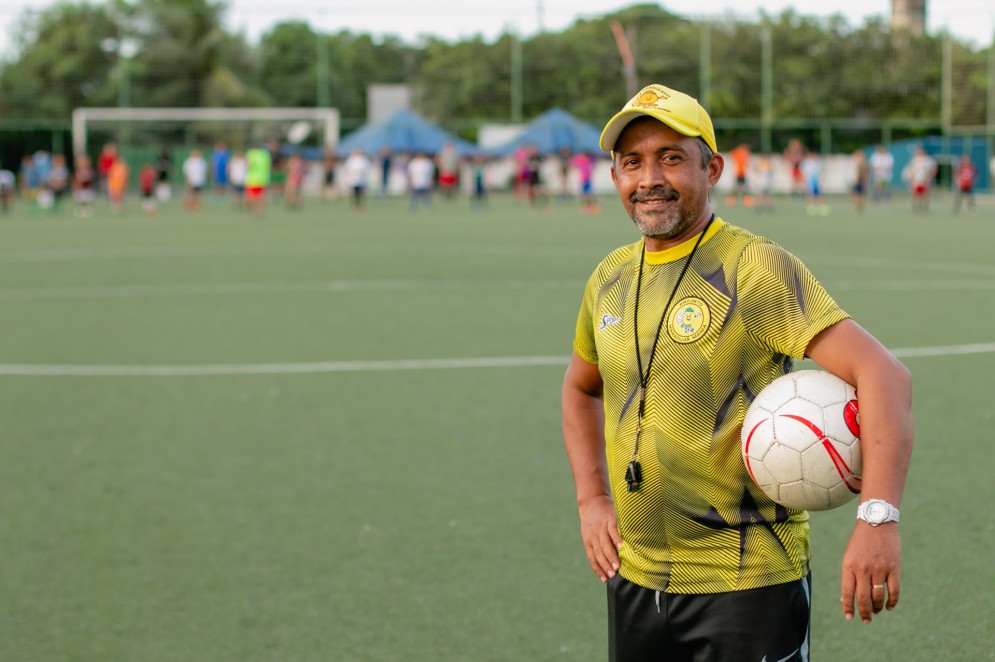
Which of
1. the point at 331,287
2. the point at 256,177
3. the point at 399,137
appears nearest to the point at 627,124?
the point at 331,287

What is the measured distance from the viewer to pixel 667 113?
2820 millimetres

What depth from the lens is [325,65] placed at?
49.4 metres

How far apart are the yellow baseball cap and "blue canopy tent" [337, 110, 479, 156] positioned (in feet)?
142

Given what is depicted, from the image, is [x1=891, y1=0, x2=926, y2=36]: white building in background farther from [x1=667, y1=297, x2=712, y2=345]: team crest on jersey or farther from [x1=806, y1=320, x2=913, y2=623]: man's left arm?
[x1=806, y1=320, x2=913, y2=623]: man's left arm

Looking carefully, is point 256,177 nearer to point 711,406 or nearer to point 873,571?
point 711,406

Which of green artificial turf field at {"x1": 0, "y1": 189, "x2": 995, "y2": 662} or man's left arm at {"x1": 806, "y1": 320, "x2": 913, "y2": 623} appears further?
green artificial turf field at {"x1": 0, "y1": 189, "x2": 995, "y2": 662}

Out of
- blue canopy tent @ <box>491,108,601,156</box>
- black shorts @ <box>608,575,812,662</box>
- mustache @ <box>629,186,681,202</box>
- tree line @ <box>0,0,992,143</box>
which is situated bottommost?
black shorts @ <box>608,575,812,662</box>

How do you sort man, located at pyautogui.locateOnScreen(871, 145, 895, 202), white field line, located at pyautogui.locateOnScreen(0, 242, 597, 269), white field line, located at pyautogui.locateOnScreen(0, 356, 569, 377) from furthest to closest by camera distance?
man, located at pyautogui.locateOnScreen(871, 145, 895, 202), white field line, located at pyautogui.locateOnScreen(0, 242, 597, 269), white field line, located at pyautogui.locateOnScreen(0, 356, 569, 377)

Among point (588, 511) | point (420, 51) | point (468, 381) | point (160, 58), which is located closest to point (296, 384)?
point (468, 381)

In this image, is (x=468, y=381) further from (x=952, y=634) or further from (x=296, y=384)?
(x=952, y=634)

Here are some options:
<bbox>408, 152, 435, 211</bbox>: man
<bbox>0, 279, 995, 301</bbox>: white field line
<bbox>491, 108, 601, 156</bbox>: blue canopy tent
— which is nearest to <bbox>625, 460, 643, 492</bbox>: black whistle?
<bbox>0, 279, 995, 301</bbox>: white field line

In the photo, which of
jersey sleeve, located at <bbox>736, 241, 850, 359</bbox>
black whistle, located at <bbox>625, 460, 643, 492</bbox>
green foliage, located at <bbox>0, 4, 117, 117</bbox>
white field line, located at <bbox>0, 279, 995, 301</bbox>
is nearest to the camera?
jersey sleeve, located at <bbox>736, 241, 850, 359</bbox>

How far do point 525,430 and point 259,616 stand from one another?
133 inches

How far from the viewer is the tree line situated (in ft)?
161
